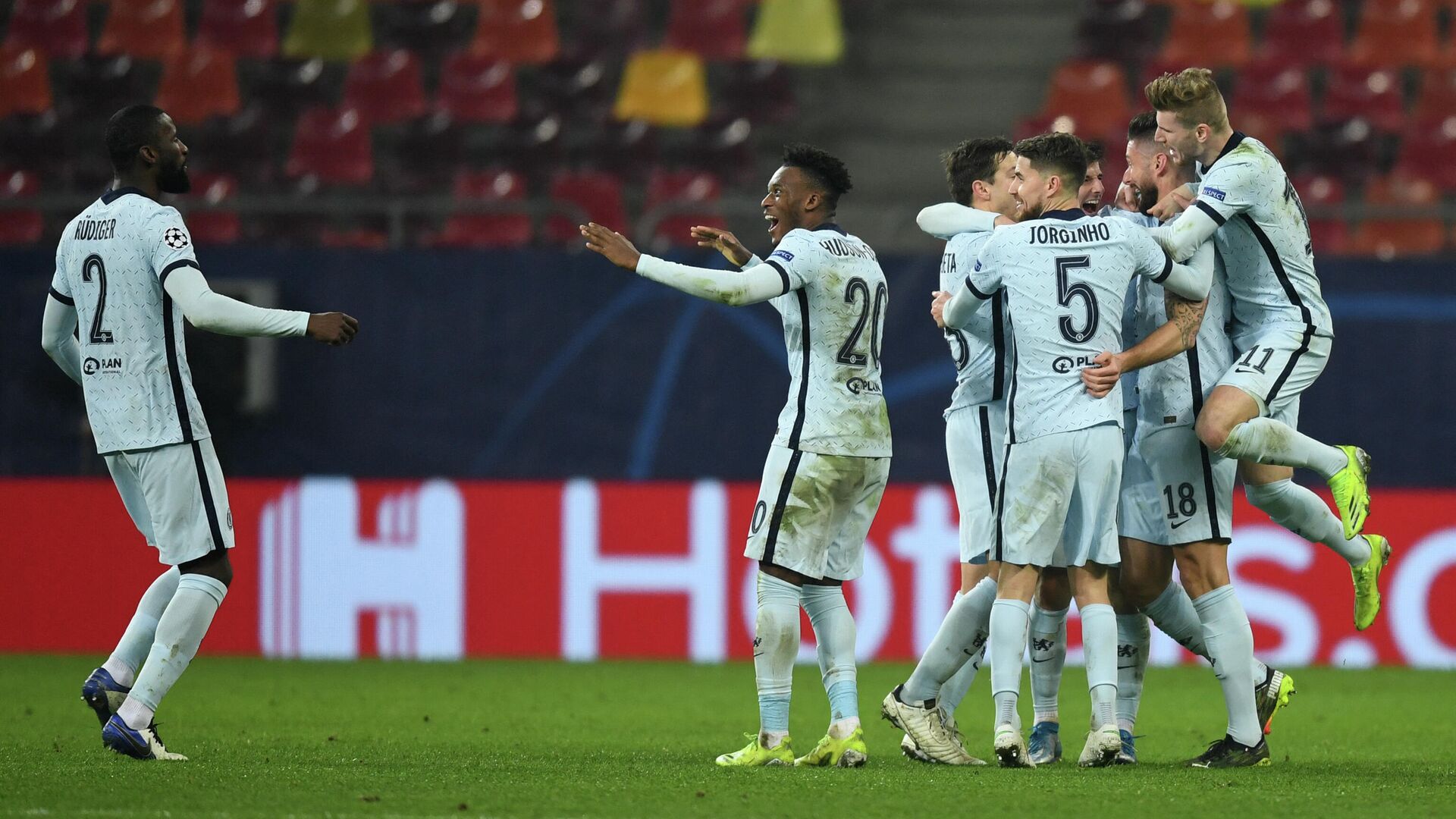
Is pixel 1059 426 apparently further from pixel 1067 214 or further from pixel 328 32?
pixel 328 32

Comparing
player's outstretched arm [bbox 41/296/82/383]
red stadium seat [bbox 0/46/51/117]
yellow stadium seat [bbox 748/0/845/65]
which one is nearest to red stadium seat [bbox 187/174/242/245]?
red stadium seat [bbox 0/46/51/117]

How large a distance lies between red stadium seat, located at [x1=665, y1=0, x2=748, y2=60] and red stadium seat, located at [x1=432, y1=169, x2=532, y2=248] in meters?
2.15

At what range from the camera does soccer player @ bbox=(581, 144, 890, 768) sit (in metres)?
5.94

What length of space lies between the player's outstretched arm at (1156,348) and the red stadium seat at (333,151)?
819 centimetres

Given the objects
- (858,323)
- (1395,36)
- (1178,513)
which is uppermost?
(1395,36)

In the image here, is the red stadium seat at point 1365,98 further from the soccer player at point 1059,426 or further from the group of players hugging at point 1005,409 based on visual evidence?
the soccer player at point 1059,426

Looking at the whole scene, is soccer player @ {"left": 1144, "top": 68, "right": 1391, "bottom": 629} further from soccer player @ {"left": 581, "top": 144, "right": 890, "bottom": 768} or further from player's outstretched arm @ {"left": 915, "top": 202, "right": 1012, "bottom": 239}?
soccer player @ {"left": 581, "top": 144, "right": 890, "bottom": 768}

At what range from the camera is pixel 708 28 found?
1453 centimetres

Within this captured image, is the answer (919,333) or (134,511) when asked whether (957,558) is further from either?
(134,511)

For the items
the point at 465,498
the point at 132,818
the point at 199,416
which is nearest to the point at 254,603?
the point at 465,498

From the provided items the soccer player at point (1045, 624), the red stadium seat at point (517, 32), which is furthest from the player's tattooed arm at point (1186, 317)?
the red stadium seat at point (517, 32)

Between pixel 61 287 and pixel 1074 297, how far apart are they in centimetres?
343

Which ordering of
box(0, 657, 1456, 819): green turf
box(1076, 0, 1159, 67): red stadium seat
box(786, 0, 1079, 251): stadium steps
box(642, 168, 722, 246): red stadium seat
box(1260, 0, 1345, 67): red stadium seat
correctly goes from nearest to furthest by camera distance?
box(0, 657, 1456, 819): green turf → box(642, 168, 722, 246): red stadium seat → box(786, 0, 1079, 251): stadium steps → box(1260, 0, 1345, 67): red stadium seat → box(1076, 0, 1159, 67): red stadium seat

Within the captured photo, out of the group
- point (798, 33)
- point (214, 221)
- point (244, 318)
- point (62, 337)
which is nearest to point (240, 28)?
point (214, 221)
